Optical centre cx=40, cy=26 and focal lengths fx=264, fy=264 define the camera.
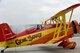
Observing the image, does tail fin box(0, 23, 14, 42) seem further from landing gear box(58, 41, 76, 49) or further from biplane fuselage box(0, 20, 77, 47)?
landing gear box(58, 41, 76, 49)

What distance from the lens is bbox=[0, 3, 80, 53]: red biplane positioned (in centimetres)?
1245

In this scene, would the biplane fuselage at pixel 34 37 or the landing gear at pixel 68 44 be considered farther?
the landing gear at pixel 68 44

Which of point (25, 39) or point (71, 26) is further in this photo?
point (71, 26)

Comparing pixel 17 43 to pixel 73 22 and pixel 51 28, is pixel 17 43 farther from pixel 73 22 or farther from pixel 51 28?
pixel 73 22

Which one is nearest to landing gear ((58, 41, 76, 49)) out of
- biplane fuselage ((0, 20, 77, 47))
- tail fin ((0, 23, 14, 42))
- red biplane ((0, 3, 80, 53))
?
red biplane ((0, 3, 80, 53))

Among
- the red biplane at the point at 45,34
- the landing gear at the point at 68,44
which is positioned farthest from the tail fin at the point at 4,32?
the landing gear at the point at 68,44

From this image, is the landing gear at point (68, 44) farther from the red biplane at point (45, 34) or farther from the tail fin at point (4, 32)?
the tail fin at point (4, 32)

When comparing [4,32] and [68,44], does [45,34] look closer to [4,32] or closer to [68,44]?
[68,44]

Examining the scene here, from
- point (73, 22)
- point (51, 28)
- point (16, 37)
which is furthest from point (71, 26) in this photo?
point (16, 37)

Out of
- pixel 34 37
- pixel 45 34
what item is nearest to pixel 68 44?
pixel 45 34

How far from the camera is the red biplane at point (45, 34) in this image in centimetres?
1245

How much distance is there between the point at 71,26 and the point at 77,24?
34 cm

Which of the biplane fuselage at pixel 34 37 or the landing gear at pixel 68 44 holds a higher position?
the biplane fuselage at pixel 34 37

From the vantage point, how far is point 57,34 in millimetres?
13203
